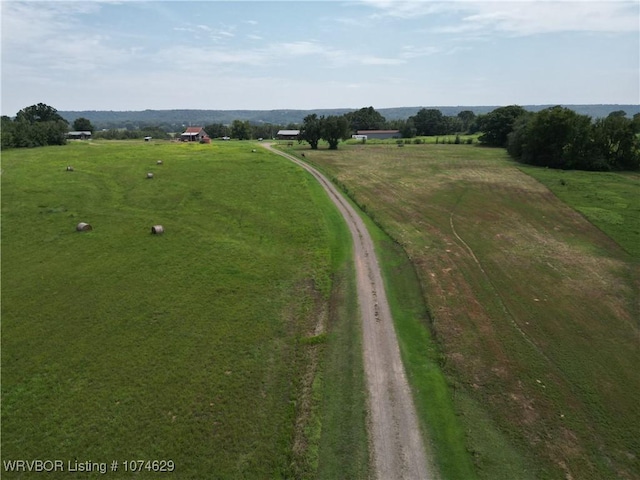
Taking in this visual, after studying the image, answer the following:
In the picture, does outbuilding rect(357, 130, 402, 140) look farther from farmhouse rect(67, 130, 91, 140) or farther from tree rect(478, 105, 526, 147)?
farmhouse rect(67, 130, 91, 140)

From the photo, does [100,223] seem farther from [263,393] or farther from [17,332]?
[263,393]

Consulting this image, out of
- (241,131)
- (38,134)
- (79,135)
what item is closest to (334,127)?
(38,134)

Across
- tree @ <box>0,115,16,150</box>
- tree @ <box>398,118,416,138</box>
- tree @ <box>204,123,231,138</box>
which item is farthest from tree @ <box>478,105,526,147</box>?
tree @ <box>0,115,16,150</box>

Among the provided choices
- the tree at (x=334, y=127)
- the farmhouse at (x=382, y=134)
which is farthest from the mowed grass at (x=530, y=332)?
the farmhouse at (x=382, y=134)

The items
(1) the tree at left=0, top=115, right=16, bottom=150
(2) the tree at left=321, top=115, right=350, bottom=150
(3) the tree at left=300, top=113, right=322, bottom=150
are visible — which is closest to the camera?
(1) the tree at left=0, top=115, right=16, bottom=150

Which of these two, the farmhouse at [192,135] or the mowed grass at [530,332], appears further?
the farmhouse at [192,135]

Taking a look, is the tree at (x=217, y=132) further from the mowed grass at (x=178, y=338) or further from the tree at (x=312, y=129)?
the mowed grass at (x=178, y=338)

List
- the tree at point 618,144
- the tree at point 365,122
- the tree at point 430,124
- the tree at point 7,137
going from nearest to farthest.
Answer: the tree at point 618,144, the tree at point 7,137, the tree at point 430,124, the tree at point 365,122
